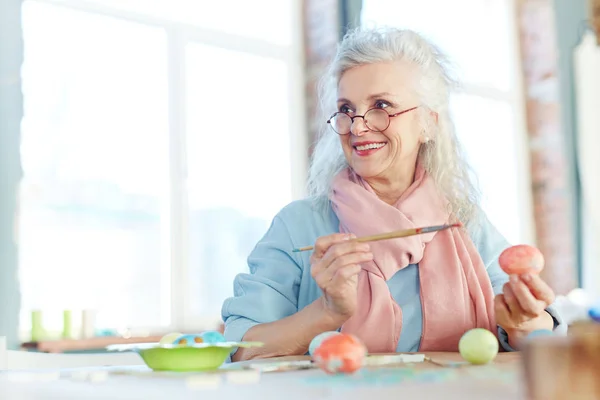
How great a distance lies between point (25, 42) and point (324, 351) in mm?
3015

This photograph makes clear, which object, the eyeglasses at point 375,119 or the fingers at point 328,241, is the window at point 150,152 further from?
the fingers at point 328,241

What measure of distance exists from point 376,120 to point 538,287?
0.61 metres

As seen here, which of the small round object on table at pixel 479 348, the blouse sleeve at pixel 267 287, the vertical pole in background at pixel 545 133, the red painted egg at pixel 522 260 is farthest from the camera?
the vertical pole in background at pixel 545 133

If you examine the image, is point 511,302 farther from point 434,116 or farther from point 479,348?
point 434,116

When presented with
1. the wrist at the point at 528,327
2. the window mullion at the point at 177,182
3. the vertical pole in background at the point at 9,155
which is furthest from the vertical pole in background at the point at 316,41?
the wrist at the point at 528,327

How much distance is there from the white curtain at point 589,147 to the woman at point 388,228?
9.92 ft

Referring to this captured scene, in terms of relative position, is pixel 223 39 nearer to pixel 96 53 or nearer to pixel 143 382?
pixel 96 53

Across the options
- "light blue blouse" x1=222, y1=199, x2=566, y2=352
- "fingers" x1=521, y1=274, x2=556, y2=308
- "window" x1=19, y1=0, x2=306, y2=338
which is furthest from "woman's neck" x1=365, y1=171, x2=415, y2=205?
"window" x1=19, y1=0, x2=306, y2=338

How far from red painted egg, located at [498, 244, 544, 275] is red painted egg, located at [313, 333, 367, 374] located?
1.44 feet

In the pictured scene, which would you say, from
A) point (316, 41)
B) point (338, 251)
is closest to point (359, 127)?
point (338, 251)

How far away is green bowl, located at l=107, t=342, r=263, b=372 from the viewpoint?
107 cm

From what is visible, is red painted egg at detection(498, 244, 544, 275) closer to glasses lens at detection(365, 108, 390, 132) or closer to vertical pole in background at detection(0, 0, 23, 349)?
glasses lens at detection(365, 108, 390, 132)

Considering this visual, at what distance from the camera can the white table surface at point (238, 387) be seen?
757 millimetres

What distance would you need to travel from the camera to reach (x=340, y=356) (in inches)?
38.1
